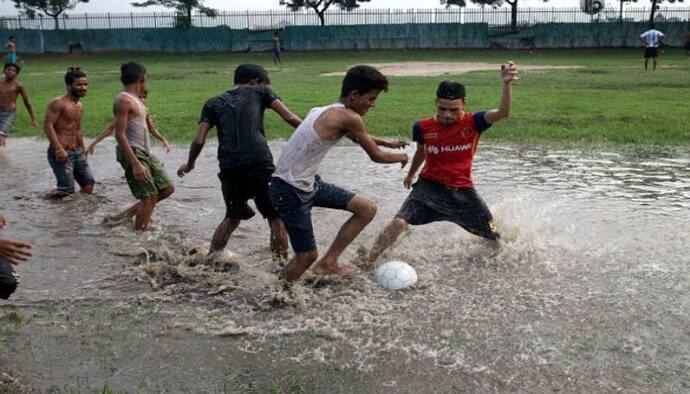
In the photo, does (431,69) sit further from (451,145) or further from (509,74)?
(509,74)

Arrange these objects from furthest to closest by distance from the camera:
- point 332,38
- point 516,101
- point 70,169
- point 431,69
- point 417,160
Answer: point 332,38 → point 431,69 → point 516,101 → point 70,169 → point 417,160

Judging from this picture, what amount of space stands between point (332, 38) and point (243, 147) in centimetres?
4427

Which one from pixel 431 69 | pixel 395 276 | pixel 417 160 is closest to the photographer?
pixel 395 276

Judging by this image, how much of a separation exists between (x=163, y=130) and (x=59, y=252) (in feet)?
23.6

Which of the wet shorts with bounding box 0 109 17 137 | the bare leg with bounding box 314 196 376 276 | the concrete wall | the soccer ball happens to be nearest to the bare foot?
the bare leg with bounding box 314 196 376 276

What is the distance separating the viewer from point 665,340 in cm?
405

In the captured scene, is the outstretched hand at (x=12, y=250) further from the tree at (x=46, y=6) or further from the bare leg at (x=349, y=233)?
the tree at (x=46, y=6)

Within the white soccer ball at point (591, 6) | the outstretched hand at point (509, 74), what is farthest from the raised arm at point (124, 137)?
the white soccer ball at point (591, 6)

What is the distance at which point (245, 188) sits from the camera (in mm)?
5582

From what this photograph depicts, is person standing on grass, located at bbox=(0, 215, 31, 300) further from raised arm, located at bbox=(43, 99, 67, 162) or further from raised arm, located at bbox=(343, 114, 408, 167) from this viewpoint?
raised arm, located at bbox=(43, 99, 67, 162)

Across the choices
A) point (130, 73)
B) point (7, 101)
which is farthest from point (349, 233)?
point (7, 101)

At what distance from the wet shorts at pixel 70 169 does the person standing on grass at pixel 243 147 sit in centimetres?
284

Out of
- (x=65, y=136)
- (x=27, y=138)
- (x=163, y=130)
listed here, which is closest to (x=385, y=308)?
(x=65, y=136)

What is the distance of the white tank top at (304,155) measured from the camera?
15.5 feet
